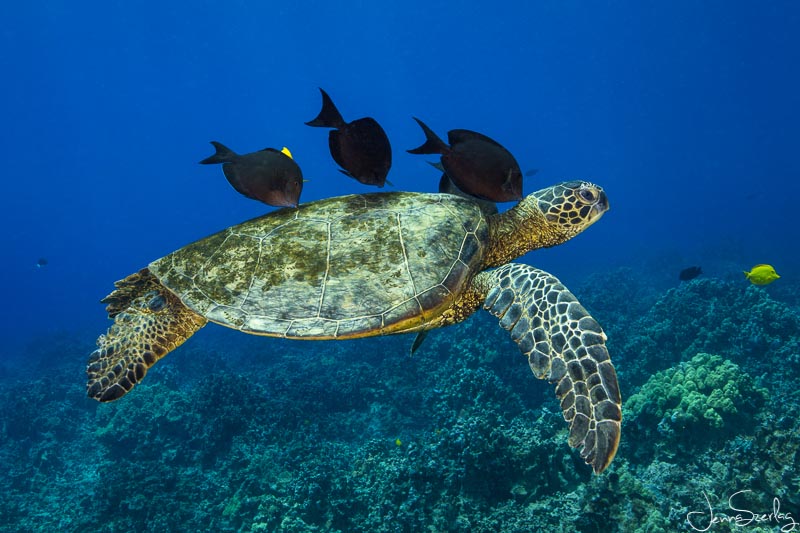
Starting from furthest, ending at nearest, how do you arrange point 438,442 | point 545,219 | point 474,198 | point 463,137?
1. point 438,442
2. point 474,198
3. point 545,219
4. point 463,137

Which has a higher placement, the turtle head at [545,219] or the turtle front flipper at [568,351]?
the turtle head at [545,219]

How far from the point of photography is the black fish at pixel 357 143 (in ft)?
11.2

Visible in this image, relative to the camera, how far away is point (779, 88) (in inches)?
3991

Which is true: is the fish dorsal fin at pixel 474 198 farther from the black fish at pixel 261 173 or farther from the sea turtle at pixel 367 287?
the black fish at pixel 261 173

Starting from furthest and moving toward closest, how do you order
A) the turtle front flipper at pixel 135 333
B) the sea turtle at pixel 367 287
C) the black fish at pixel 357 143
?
the turtle front flipper at pixel 135 333, the black fish at pixel 357 143, the sea turtle at pixel 367 287

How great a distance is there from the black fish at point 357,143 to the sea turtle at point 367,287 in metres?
0.68

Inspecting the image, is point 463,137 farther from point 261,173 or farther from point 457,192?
point 261,173

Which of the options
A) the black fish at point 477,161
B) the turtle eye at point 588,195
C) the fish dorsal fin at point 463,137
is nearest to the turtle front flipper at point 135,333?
the black fish at point 477,161

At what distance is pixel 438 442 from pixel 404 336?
7.46 m

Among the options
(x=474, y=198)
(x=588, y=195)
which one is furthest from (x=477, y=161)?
(x=588, y=195)

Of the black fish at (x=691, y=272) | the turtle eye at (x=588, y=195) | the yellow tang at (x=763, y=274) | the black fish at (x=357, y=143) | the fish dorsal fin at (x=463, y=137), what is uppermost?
the black fish at (x=691, y=272)

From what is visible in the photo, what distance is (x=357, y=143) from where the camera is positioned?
346cm

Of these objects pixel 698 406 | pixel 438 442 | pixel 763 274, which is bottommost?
pixel 438 442

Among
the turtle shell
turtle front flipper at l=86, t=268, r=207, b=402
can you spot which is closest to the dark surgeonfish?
the turtle shell
